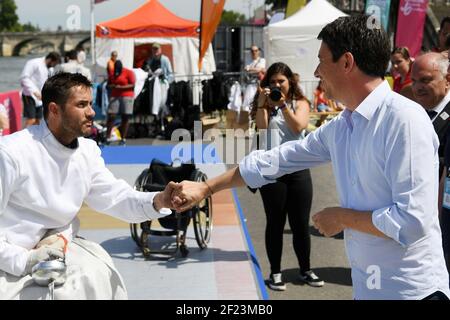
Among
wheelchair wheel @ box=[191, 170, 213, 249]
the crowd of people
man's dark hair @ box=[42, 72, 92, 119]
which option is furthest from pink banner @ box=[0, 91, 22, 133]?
the crowd of people

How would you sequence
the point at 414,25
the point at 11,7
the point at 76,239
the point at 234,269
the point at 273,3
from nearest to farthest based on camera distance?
the point at 76,239, the point at 234,269, the point at 414,25, the point at 11,7, the point at 273,3

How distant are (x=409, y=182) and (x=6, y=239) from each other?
1.93 metres

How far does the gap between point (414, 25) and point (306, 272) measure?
1166cm

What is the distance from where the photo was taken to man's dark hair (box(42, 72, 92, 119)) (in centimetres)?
310

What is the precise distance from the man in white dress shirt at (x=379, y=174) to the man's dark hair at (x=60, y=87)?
56.9 inches

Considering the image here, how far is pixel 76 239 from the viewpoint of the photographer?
307cm

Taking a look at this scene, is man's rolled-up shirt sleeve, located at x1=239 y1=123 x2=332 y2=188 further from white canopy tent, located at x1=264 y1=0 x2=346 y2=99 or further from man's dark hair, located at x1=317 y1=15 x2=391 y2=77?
white canopy tent, located at x1=264 y1=0 x2=346 y2=99

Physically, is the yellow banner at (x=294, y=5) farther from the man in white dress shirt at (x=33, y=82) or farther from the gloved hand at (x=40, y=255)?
the gloved hand at (x=40, y=255)

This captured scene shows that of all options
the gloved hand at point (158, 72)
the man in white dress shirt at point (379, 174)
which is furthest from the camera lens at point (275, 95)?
the gloved hand at point (158, 72)

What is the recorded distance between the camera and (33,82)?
12.3 m
